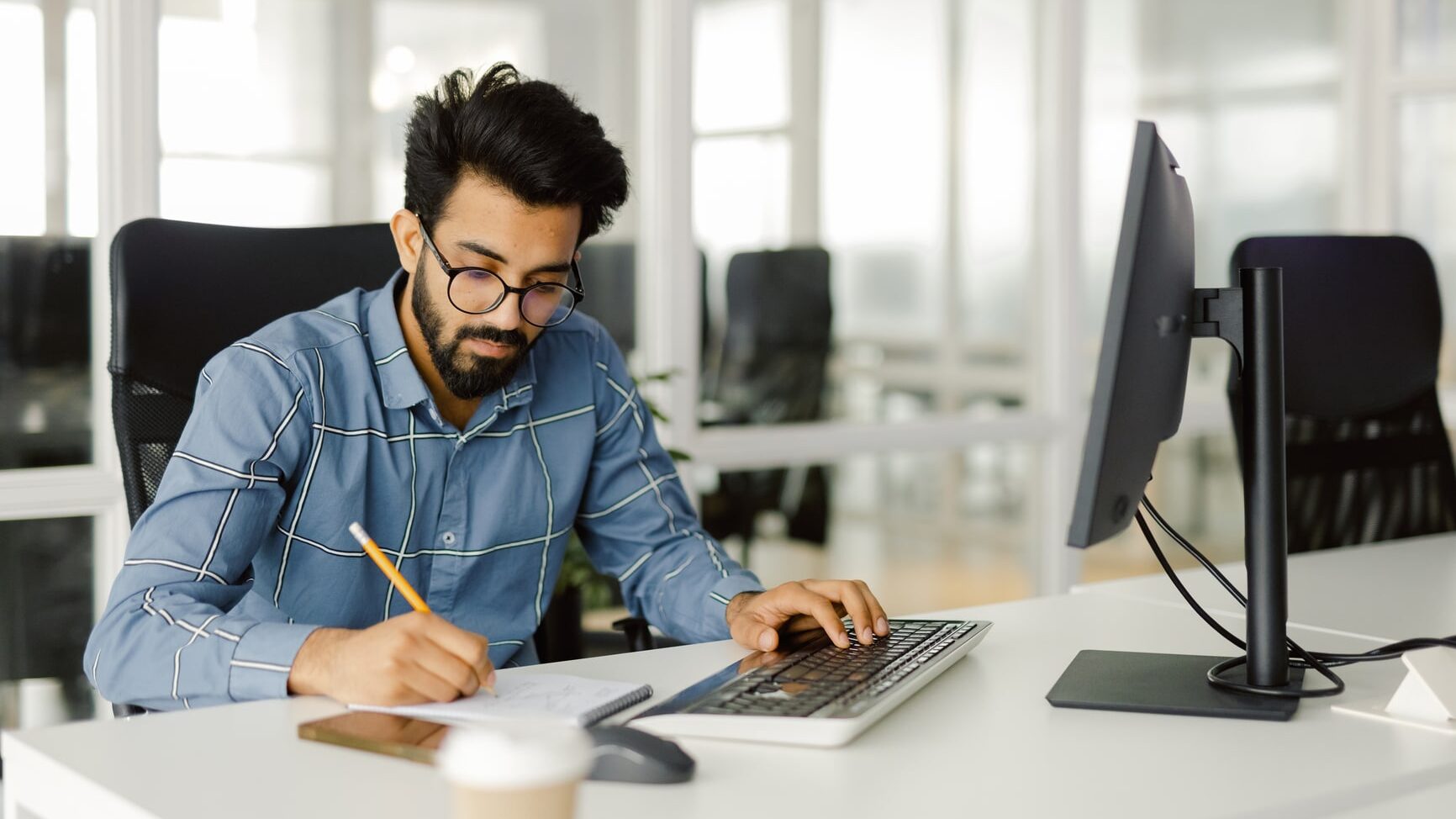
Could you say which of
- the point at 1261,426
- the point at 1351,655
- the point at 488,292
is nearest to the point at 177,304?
the point at 488,292

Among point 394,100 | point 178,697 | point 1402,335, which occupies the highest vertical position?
point 394,100

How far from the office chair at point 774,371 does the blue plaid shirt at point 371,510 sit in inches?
46.4

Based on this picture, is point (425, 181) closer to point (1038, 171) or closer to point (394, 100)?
point (394, 100)

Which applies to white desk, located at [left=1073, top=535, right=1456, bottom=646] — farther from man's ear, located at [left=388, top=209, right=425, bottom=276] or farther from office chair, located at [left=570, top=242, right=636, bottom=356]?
office chair, located at [left=570, top=242, right=636, bottom=356]

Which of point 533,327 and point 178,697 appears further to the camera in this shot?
point 533,327

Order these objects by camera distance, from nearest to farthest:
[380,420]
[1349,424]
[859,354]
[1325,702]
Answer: [1325,702]
[380,420]
[1349,424]
[859,354]

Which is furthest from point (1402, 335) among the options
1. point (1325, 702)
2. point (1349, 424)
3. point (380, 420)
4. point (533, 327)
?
point (380, 420)

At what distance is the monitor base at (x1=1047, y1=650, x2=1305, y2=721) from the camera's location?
115cm

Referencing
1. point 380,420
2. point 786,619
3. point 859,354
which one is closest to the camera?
point 786,619

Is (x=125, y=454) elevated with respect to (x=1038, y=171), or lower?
lower

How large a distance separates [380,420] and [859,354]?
186 centimetres

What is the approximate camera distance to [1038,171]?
3.57 m

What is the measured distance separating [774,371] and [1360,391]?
126cm

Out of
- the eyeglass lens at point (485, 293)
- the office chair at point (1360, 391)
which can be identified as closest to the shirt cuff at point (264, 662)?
the eyeglass lens at point (485, 293)
